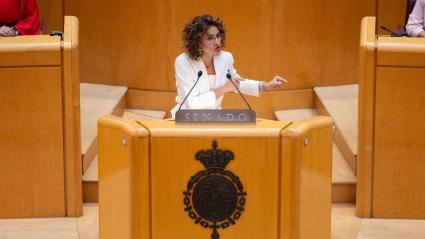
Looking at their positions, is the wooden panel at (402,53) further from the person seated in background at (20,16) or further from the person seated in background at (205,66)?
the person seated in background at (20,16)

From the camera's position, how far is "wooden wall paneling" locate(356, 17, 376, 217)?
4863mm

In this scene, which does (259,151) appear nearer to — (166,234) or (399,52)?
(166,234)

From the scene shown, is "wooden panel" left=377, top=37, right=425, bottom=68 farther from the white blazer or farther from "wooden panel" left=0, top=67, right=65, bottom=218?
"wooden panel" left=0, top=67, right=65, bottom=218

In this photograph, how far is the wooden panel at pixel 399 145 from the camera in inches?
190

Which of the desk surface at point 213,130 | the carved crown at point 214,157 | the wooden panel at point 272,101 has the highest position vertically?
the desk surface at point 213,130

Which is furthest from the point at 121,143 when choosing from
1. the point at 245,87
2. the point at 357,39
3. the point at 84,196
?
the point at 357,39

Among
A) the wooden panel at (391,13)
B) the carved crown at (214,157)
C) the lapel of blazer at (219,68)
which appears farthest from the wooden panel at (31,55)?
the wooden panel at (391,13)

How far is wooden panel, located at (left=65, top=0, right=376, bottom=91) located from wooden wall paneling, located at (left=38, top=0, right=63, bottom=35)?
72 millimetres

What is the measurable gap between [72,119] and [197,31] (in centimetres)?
90

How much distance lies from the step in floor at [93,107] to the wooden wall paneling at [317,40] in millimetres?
1138

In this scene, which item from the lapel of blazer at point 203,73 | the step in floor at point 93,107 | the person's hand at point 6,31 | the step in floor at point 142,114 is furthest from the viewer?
the step in floor at point 142,114

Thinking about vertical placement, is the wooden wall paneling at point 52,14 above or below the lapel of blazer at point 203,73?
above

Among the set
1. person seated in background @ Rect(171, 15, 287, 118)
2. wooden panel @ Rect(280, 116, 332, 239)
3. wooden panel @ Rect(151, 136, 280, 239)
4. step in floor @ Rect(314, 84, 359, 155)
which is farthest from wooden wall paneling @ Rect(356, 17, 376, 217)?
wooden panel @ Rect(151, 136, 280, 239)

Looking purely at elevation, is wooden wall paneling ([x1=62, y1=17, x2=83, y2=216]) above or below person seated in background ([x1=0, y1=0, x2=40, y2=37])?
below
